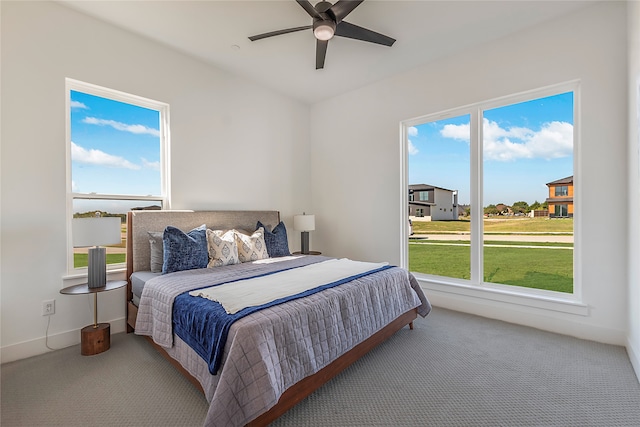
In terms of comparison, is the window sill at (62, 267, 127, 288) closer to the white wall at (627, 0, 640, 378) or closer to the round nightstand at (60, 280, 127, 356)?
the round nightstand at (60, 280, 127, 356)

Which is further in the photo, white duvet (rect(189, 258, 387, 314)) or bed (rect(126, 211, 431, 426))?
white duvet (rect(189, 258, 387, 314))

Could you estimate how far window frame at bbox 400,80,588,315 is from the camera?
282 cm

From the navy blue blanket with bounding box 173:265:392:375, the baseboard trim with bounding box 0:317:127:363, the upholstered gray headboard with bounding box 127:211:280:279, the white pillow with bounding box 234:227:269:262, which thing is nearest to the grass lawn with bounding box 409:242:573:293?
the white pillow with bounding box 234:227:269:262

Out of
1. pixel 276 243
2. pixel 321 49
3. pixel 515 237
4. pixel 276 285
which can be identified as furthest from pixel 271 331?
pixel 515 237

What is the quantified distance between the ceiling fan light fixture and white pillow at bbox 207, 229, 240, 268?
2.19m

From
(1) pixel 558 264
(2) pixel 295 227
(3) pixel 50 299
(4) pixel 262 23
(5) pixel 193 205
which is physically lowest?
(3) pixel 50 299

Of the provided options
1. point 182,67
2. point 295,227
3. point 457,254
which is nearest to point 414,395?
point 457,254

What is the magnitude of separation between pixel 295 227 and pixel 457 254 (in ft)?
7.61

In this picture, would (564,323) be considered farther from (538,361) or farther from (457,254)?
(457,254)

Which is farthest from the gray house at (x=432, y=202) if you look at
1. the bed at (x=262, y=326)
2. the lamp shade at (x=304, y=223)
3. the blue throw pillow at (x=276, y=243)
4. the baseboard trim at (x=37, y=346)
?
the baseboard trim at (x=37, y=346)

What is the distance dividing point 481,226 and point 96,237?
390 cm

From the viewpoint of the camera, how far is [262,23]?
2.86m

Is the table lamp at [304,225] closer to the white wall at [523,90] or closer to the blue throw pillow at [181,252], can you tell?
the white wall at [523,90]

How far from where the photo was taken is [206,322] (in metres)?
1.71
